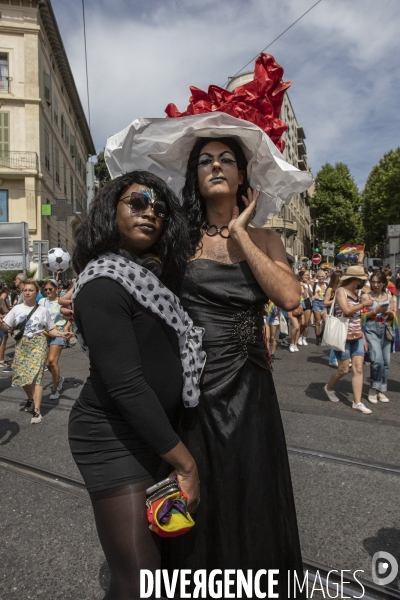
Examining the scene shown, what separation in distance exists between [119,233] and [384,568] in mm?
2203

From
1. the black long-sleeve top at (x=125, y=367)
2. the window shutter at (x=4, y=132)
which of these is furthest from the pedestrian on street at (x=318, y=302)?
the window shutter at (x=4, y=132)

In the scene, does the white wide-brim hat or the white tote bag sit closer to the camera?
the white wide-brim hat

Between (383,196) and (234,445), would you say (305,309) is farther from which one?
(383,196)

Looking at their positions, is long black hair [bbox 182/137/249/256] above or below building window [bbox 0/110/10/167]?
below

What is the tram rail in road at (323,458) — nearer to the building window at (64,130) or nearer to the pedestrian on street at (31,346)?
the pedestrian on street at (31,346)

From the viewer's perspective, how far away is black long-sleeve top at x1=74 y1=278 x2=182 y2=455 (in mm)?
1405

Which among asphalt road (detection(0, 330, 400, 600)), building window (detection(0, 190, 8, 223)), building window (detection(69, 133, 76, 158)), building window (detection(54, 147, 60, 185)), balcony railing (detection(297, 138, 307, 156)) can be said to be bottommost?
asphalt road (detection(0, 330, 400, 600))

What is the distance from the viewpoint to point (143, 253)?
66.4 inches

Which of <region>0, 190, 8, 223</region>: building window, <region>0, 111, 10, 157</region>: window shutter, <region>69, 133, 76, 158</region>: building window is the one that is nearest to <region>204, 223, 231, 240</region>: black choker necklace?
<region>0, 190, 8, 223</region>: building window

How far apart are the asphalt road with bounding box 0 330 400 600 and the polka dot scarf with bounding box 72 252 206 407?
58.2 inches

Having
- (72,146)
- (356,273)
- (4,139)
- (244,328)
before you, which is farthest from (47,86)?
(244,328)

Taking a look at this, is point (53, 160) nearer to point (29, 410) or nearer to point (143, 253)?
point (29, 410)

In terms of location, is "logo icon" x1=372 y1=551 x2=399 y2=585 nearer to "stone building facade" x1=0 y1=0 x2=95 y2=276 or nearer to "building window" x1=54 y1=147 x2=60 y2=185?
"stone building facade" x1=0 y1=0 x2=95 y2=276

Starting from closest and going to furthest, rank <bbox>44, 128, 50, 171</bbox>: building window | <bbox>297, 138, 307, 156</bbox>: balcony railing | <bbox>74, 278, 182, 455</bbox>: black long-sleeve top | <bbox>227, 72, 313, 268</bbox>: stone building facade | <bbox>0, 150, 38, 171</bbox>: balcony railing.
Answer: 1. <bbox>74, 278, 182, 455</bbox>: black long-sleeve top
2. <bbox>0, 150, 38, 171</bbox>: balcony railing
3. <bbox>44, 128, 50, 171</bbox>: building window
4. <bbox>227, 72, 313, 268</bbox>: stone building facade
5. <bbox>297, 138, 307, 156</bbox>: balcony railing
